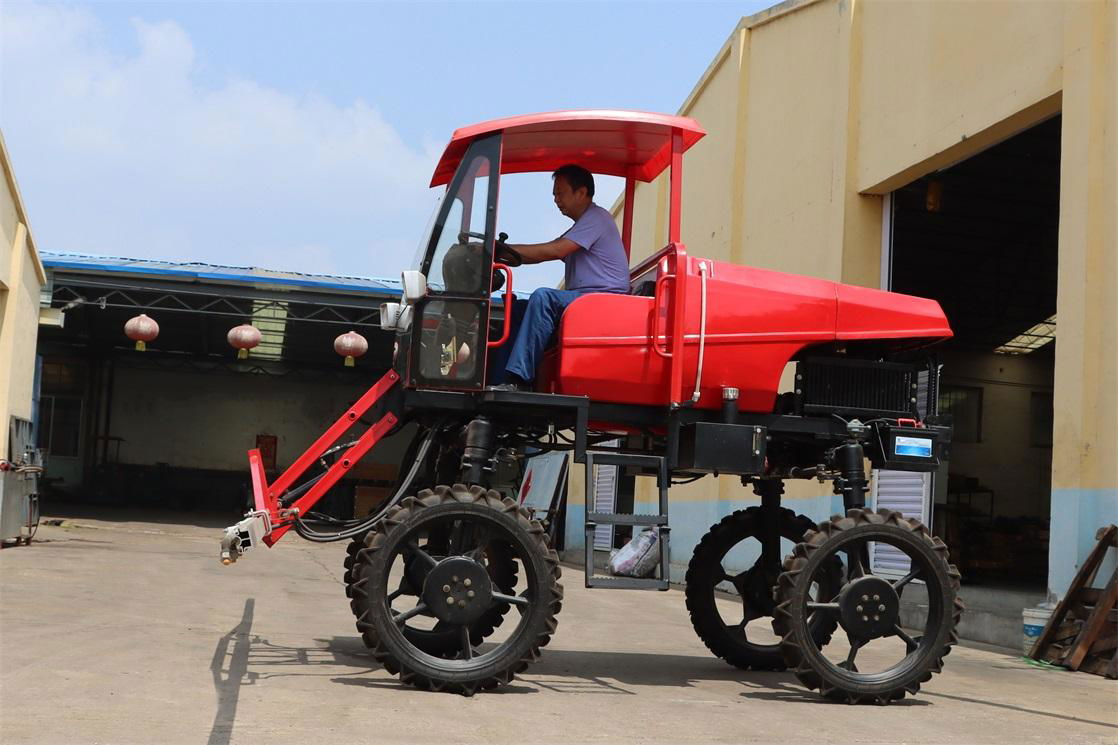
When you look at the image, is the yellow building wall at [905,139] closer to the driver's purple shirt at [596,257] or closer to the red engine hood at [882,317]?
the red engine hood at [882,317]

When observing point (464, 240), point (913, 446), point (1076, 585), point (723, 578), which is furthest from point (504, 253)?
point (1076, 585)

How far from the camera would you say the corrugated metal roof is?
2431 centimetres

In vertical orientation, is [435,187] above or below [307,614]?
above

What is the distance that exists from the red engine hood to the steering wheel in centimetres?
183

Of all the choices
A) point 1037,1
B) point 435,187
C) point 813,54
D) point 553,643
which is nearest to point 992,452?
point 813,54

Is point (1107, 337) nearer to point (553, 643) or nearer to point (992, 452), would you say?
point (553, 643)

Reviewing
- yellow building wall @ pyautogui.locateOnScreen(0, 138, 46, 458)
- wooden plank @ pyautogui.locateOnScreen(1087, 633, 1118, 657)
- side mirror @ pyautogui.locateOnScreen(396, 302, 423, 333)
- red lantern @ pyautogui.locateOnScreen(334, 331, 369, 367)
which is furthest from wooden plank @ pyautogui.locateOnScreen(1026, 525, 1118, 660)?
red lantern @ pyautogui.locateOnScreen(334, 331, 369, 367)

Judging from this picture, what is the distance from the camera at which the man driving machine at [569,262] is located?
655 cm

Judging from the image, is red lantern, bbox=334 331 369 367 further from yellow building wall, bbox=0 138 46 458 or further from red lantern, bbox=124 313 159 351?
yellow building wall, bbox=0 138 46 458

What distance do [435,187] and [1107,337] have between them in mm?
5191

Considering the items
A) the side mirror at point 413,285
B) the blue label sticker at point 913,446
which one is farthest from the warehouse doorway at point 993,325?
the side mirror at point 413,285

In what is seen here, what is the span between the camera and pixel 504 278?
677 cm

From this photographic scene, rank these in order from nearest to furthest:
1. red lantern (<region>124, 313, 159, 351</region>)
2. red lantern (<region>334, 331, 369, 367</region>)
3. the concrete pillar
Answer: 1. the concrete pillar
2. red lantern (<region>124, 313, 159, 351</region>)
3. red lantern (<region>334, 331, 369, 367</region>)

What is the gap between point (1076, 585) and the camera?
900 centimetres
